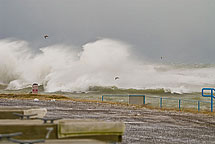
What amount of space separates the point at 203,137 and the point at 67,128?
9.91 metres

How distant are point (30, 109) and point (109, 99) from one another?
1066 inches

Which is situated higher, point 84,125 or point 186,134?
point 84,125

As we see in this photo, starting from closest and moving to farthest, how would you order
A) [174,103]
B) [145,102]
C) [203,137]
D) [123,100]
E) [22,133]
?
1. [22,133]
2. [203,137]
3. [174,103]
4. [145,102]
5. [123,100]

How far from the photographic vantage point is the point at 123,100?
107 ft

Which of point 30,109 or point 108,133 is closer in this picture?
point 108,133

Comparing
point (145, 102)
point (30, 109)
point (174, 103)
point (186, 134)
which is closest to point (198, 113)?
point (174, 103)

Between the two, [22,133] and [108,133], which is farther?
[108,133]

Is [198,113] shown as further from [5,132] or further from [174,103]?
[5,132]

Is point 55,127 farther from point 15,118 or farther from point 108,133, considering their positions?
point 15,118

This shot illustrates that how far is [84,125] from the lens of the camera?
12.2ft

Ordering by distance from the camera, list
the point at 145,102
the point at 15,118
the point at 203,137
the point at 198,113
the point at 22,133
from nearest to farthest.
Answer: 1. the point at 22,133
2. the point at 15,118
3. the point at 203,137
4. the point at 198,113
5. the point at 145,102

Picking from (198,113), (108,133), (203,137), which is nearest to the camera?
(108,133)

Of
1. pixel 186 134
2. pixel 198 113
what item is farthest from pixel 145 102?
pixel 186 134

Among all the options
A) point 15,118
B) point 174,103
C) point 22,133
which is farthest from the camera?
point 174,103
